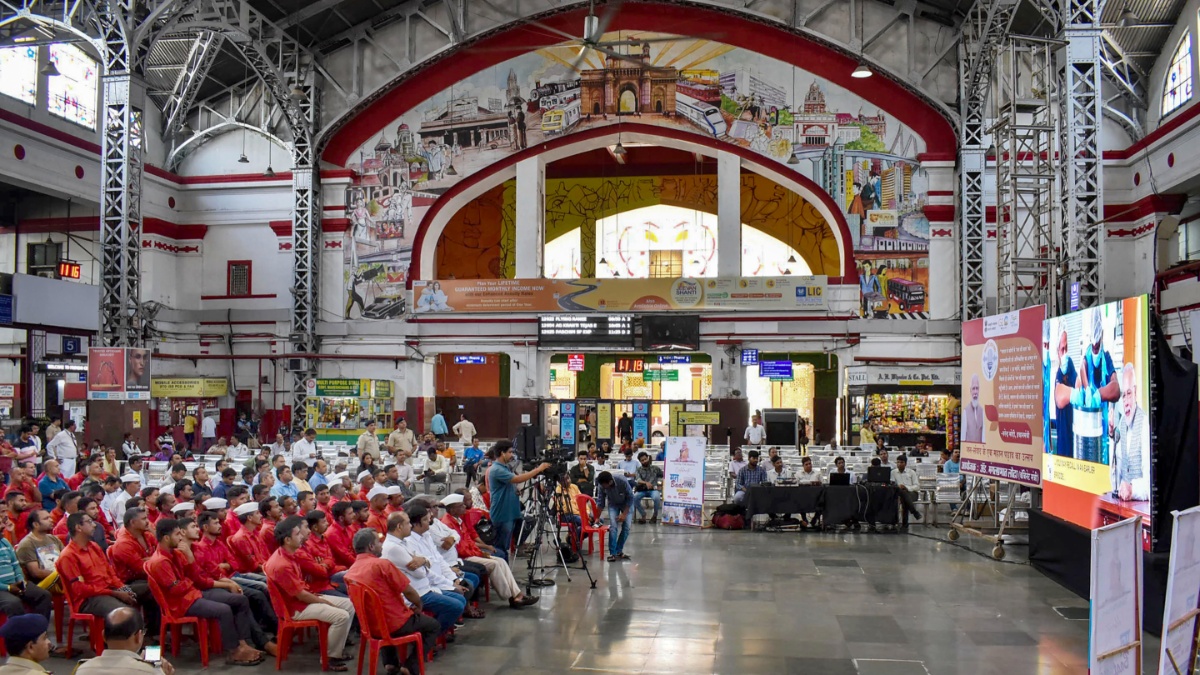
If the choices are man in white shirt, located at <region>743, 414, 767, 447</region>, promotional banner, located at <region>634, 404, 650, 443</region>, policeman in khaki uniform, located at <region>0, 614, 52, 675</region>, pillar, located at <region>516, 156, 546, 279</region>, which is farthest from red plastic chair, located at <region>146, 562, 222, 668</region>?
pillar, located at <region>516, 156, 546, 279</region>

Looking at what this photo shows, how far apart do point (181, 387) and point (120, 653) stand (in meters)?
23.1

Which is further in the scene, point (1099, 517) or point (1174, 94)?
point (1174, 94)

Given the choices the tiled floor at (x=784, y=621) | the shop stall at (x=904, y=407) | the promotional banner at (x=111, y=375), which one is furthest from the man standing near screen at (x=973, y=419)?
the promotional banner at (x=111, y=375)

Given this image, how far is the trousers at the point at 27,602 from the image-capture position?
7.36 metres

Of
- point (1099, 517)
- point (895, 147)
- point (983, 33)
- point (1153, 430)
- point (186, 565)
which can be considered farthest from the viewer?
point (895, 147)

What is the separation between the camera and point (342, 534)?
372 inches

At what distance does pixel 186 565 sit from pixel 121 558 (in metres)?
0.73

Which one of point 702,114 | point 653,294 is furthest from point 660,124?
point 653,294

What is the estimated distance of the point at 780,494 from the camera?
16.0m

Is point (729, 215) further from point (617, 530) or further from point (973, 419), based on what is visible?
point (617, 530)

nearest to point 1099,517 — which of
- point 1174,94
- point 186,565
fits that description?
point 186,565

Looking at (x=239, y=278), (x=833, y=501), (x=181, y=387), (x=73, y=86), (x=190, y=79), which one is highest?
(x=190, y=79)

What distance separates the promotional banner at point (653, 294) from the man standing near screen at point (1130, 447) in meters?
17.5

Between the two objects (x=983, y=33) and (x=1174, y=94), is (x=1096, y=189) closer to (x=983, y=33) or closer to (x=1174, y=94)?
(x=983, y=33)
